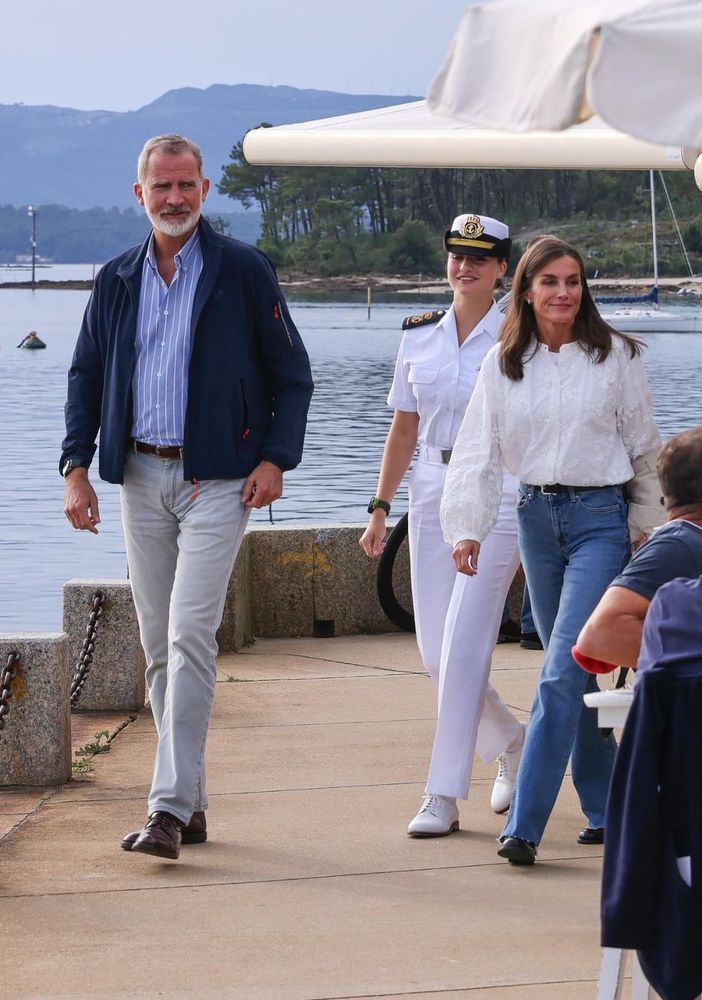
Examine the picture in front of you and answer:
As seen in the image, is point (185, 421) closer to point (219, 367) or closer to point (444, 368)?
point (219, 367)

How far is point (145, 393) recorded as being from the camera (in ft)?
18.0

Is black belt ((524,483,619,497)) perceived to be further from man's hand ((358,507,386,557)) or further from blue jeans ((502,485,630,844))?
man's hand ((358,507,386,557))

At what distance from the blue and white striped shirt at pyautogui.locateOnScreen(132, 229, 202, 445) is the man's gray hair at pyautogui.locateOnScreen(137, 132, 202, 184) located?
0.22 meters

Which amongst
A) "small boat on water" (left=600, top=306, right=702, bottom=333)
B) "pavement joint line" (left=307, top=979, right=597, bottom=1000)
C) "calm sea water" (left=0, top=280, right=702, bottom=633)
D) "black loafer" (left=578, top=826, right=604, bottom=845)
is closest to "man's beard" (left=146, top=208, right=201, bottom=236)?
"black loafer" (left=578, top=826, right=604, bottom=845)

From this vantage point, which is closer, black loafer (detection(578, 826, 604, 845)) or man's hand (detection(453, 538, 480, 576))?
man's hand (detection(453, 538, 480, 576))

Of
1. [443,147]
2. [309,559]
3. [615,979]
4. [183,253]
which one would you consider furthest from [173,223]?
[309,559]

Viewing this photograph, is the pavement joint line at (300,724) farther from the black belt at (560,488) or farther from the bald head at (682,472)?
the bald head at (682,472)

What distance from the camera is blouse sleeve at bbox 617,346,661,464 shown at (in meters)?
5.29

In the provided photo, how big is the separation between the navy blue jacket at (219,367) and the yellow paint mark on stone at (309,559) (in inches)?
147

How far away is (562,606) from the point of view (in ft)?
17.2

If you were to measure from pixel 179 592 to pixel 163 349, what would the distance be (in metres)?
0.75

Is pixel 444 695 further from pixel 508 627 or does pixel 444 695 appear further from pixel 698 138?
pixel 508 627

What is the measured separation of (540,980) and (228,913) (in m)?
0.98

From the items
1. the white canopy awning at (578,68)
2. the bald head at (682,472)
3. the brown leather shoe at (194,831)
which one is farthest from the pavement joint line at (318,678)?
the white canopy awning at (578,68)
